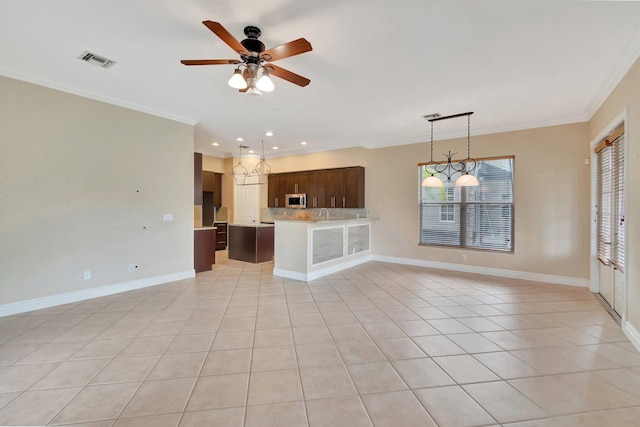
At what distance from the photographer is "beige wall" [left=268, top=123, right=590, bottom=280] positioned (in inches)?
186

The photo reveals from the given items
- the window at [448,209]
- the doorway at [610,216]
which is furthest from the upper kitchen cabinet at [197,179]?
the doorway at [610,216]

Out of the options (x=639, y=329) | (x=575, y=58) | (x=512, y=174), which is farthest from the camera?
Answer: (x=512, y=174)

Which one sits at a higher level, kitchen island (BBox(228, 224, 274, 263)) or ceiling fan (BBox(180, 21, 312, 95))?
ceiling fan (BBox(180, 21, 312, 95))

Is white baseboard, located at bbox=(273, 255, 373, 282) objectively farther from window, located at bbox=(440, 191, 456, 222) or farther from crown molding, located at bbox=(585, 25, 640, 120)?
crown molding, located at bbox=(585, 25, 640, 120)

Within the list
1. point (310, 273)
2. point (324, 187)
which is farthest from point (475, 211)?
point (310, 273)

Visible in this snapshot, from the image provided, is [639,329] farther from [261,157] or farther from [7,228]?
[261,157]

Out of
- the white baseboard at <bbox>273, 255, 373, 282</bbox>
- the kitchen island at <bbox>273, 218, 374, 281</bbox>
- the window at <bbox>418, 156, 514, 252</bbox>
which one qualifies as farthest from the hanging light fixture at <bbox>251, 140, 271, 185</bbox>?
the window at <bbox>418, 156, 514, 252</bbox>

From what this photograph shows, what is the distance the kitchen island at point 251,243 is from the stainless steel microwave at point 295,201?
3.89ft

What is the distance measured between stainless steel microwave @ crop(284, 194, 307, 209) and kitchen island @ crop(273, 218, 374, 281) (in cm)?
188

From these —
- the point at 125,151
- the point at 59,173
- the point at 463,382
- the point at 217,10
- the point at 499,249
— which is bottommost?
the point at 463,382

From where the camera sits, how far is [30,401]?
1.87 m

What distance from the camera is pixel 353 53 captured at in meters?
2.85

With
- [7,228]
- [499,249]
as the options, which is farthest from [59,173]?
[499,249]

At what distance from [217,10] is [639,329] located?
4.73 m
